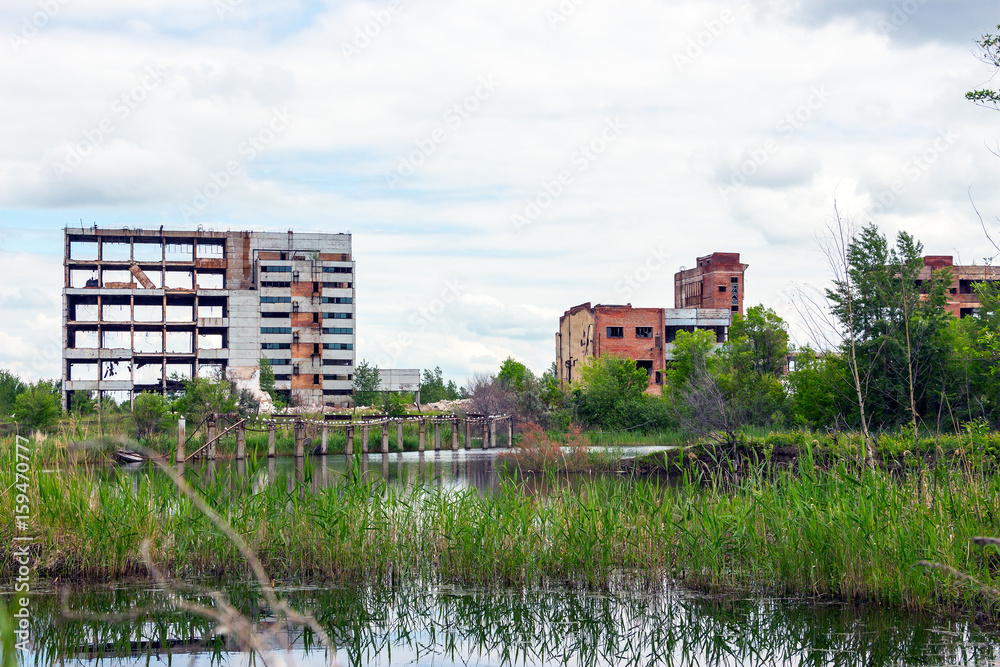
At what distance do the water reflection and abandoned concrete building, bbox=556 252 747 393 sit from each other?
55158mm

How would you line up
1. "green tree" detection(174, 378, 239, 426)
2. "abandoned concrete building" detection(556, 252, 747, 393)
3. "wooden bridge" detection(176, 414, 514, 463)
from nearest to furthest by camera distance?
1. "wooden bridge" detection(176, 414, 514, 463)
2. "green tree" detection(174, 378, 239, 426)
3. "abandoned concrete building" detection(556, 252, 747, 393)

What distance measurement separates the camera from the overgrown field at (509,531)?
8.54 metres

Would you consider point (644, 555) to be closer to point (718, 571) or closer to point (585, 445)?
point (718, 571)

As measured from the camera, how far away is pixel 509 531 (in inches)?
373

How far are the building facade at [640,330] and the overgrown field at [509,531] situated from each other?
56.2m

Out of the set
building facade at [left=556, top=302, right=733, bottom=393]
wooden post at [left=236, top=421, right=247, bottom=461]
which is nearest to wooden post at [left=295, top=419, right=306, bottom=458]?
wooden post at [left=236, top=421, right=247, bottom=461]

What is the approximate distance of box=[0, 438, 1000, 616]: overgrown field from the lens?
854 cm

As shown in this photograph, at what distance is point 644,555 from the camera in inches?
364

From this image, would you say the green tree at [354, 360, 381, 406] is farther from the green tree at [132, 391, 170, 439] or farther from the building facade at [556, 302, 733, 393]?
the green tree at [132, 391, 170, 439]

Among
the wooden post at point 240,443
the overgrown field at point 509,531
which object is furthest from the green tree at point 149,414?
the overgrown field at point 509,531

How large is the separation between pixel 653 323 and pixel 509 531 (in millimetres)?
61224

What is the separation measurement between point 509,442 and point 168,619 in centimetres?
3451

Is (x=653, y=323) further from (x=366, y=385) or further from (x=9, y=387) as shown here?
(x=9, y=387)

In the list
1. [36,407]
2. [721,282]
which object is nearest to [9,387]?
[36,407]
